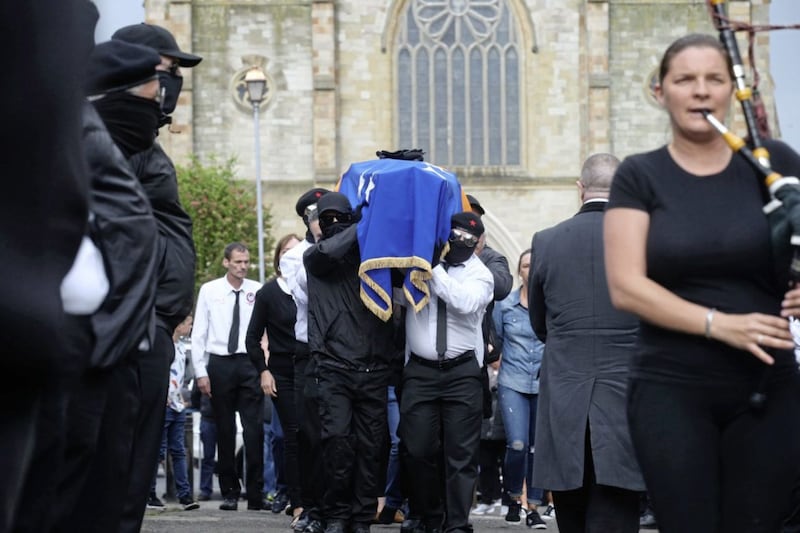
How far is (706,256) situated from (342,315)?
595 cm

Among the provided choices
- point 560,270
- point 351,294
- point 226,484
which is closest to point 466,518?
point 351,294

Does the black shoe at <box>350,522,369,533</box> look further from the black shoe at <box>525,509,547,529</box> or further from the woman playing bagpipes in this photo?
the woman playing bagpipes

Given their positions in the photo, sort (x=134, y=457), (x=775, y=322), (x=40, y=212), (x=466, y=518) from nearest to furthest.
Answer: (x=40, y=212), (x=775, y=322), (x=134, y=457), (x=466, y=518)

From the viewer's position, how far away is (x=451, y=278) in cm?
1012

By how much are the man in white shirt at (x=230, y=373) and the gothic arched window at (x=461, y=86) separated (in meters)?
32.8

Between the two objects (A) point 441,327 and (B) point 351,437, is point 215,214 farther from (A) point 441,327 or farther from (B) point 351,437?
(A) point 441,327

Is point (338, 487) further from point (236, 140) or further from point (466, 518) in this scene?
point (236, 140)

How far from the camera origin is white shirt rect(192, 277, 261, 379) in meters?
13.8

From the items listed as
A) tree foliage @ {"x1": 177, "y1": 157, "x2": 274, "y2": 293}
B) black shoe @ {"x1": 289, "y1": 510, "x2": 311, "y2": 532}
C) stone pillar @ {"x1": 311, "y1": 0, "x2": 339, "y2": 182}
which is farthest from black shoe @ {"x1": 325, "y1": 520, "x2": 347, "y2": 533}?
stone pillar @ {"x1": 311, "y1": 0, "x2": 339, "y2": 182}

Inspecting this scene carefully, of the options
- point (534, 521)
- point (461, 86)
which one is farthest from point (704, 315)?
point (461, 86)

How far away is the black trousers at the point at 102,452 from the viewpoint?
14.4 feet

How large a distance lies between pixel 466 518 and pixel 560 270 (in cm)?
301

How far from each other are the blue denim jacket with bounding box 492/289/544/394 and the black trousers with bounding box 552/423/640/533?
468cm

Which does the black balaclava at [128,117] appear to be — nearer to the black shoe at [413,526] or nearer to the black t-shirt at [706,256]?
the black t-shirt at [706,256]
